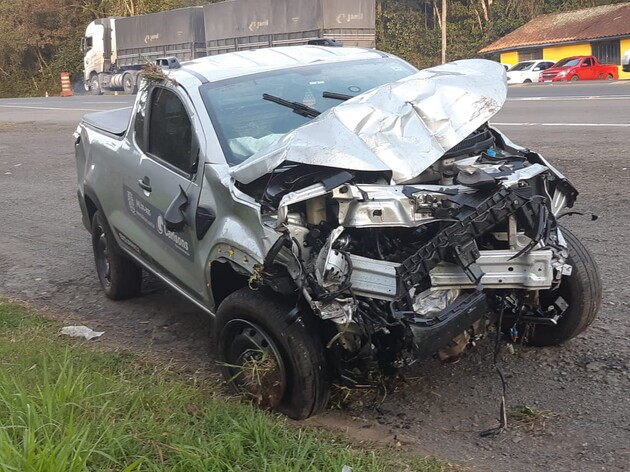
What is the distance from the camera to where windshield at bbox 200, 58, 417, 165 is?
477cm

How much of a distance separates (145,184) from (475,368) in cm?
239

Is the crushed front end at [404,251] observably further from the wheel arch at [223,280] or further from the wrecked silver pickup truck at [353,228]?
the wheel arch at [223,280]

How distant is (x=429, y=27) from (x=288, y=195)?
56018mm

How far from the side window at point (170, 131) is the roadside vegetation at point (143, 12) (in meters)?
49.6

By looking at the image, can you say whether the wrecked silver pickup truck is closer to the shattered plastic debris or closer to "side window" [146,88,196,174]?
"side window" [146,88,196,174]

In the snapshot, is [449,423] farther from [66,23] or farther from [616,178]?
[66,23]

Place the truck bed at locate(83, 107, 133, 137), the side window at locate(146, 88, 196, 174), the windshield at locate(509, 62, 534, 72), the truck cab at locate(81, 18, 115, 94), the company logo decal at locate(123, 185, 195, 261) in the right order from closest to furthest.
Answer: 1. the company logo decal at locate(123, 185, 195, 261)
2. the side window at locate(146, 88, 196, 174)
3. the truck bed at locate(83, 107, 133, 137)
4. the windshield at locate(509, 62, 534, 72)
5. the truck cab at locate(81, 18, 115, 94)

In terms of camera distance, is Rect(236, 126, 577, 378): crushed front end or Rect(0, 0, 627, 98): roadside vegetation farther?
Rect(0, 0, 627, 98): roadside vegetation

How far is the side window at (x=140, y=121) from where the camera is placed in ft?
18.2

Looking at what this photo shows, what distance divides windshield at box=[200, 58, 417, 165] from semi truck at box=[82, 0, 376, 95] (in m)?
19.5

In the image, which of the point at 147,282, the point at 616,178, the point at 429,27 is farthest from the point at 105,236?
the point at 429,27

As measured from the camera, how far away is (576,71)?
120 feet

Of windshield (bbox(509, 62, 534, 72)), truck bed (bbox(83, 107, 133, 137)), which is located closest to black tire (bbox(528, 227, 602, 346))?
truck bed (bbox(83, 107, 133, 137))

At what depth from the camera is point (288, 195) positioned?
12.4 ft
